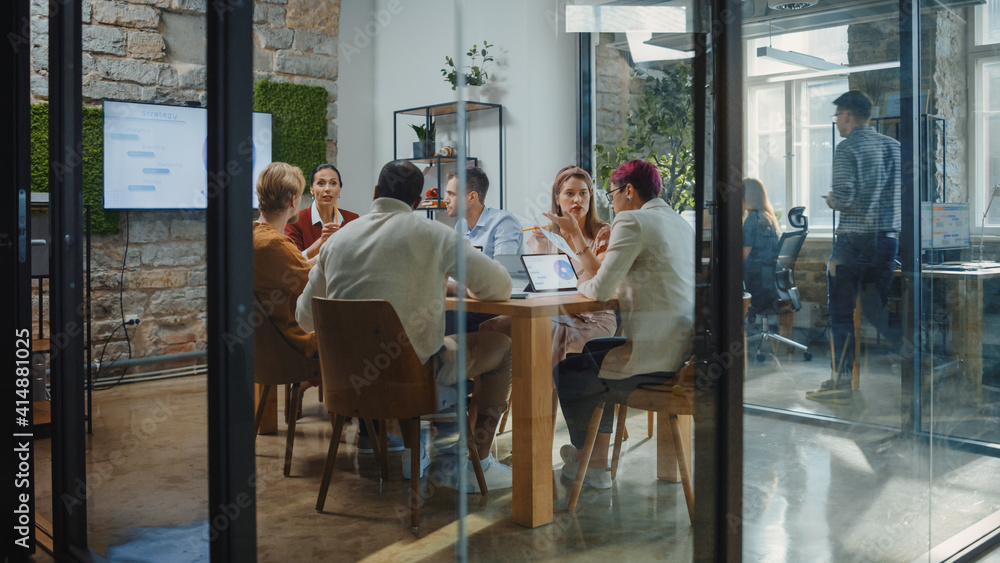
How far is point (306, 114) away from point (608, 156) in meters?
0.62

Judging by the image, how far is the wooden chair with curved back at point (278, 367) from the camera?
1678mm

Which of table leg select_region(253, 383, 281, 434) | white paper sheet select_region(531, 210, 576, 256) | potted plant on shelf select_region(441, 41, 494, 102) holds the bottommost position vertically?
table leg select_region(253, 383, 281, 434)

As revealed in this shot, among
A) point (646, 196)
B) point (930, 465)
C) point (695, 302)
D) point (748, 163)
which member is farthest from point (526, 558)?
point (930, 465)

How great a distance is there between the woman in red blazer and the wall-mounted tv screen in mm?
110

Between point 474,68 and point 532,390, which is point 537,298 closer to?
point 532,390

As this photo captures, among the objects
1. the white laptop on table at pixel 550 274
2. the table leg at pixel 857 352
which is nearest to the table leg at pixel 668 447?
the white laptop on table at pixel 550 274

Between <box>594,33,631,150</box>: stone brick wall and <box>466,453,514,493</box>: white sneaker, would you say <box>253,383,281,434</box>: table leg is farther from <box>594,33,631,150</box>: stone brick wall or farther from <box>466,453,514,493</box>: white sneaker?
<box>594,33,631,150</box>: stone brick wall

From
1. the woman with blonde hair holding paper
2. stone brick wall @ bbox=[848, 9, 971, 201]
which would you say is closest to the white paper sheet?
the woman with blonde hair holding paper

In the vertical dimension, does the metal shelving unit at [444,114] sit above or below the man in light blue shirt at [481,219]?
above

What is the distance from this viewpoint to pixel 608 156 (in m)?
1.69

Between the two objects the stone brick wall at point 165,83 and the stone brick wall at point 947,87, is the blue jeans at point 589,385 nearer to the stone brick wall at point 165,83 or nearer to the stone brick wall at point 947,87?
the stone brick wall at point 165,83

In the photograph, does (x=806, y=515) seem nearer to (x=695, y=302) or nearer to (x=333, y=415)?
(x=695, y=302)

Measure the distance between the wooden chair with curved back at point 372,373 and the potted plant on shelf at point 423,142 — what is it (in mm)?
373

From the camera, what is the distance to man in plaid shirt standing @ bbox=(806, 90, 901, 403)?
82.7 inches
